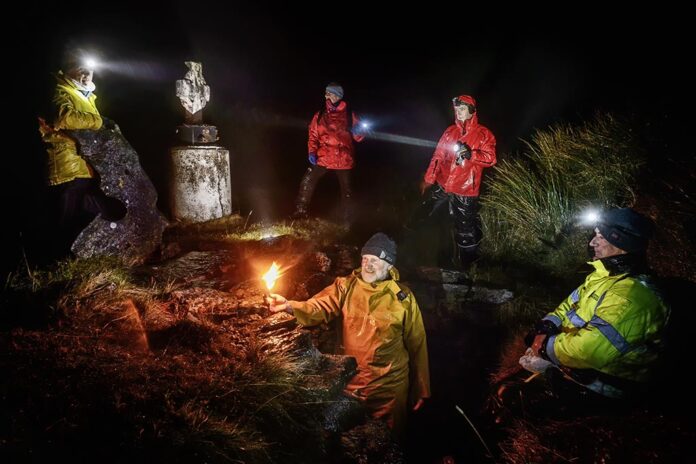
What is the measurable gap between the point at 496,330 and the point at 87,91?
612 centimetres

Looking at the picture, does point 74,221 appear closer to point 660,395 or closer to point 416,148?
point 660,395

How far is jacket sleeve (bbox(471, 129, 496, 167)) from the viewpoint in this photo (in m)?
5.28

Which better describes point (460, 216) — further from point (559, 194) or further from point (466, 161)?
point (559, 194)

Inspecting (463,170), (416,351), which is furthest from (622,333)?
(463,170)

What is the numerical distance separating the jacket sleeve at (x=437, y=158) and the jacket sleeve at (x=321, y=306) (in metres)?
2.82

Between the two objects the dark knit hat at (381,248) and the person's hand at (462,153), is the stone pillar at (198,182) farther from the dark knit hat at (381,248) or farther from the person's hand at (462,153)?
the person's hand at (462,153)

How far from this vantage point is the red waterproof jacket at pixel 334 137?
6.18 meters

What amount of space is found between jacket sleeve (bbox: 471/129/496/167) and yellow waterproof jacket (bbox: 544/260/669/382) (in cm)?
271

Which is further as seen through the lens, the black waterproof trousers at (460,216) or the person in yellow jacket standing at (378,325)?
the black waterproof trousers at (460,216)

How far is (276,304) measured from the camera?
325 centimetres

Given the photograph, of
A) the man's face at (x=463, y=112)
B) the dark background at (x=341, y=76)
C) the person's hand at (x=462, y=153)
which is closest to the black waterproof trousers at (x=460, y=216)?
the person's hand at (x=462, y=153)

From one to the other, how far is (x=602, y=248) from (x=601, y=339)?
78 centimetres

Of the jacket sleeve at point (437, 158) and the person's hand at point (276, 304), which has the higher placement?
the jacket sleeve at point (437, 158)

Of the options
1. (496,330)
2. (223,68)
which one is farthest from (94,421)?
(223,68)
